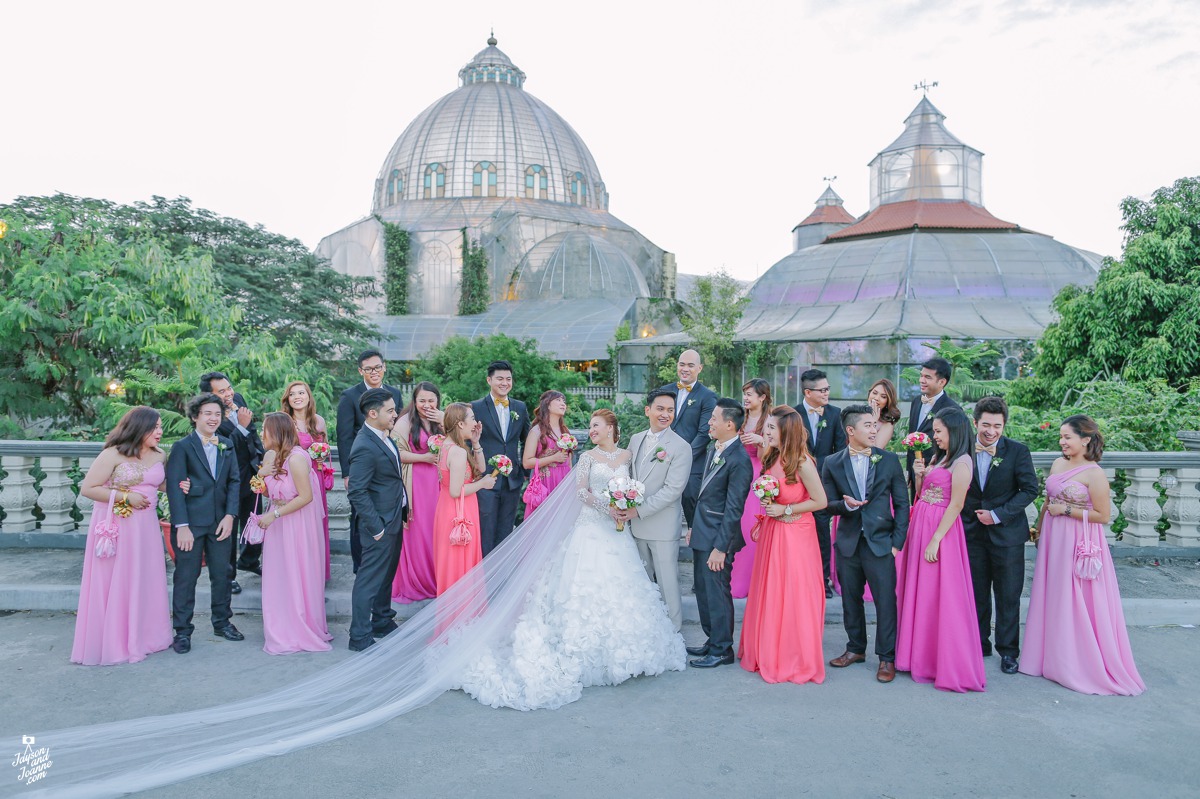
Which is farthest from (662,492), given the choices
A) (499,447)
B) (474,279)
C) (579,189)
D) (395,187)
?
(395,187)

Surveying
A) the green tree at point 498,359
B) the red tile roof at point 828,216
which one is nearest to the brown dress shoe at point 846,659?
the green tree at point 498,359

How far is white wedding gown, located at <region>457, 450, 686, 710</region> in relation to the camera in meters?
4.76

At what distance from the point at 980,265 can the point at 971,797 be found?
26.5 meters

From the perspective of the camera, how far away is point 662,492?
547cm

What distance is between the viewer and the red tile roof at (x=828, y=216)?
59.0m

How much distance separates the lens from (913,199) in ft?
104

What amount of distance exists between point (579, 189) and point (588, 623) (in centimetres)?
4886

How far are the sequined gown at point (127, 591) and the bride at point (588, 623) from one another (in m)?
2.43

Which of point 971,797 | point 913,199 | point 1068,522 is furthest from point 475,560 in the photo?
point 913,199

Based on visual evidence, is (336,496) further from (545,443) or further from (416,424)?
(545,443)

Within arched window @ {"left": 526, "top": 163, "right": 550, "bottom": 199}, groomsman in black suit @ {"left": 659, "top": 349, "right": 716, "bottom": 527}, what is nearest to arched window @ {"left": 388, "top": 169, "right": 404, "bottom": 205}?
arched window @ {"left": 526, "top": 163, "right": 550, "bottom": 199}

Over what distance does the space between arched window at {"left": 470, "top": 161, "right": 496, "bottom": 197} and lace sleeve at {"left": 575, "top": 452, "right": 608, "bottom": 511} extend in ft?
149

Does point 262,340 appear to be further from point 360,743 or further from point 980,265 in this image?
point 980,265

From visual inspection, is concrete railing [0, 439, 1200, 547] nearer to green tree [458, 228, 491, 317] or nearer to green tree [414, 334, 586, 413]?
green tree [414, 334, 586, 413]
